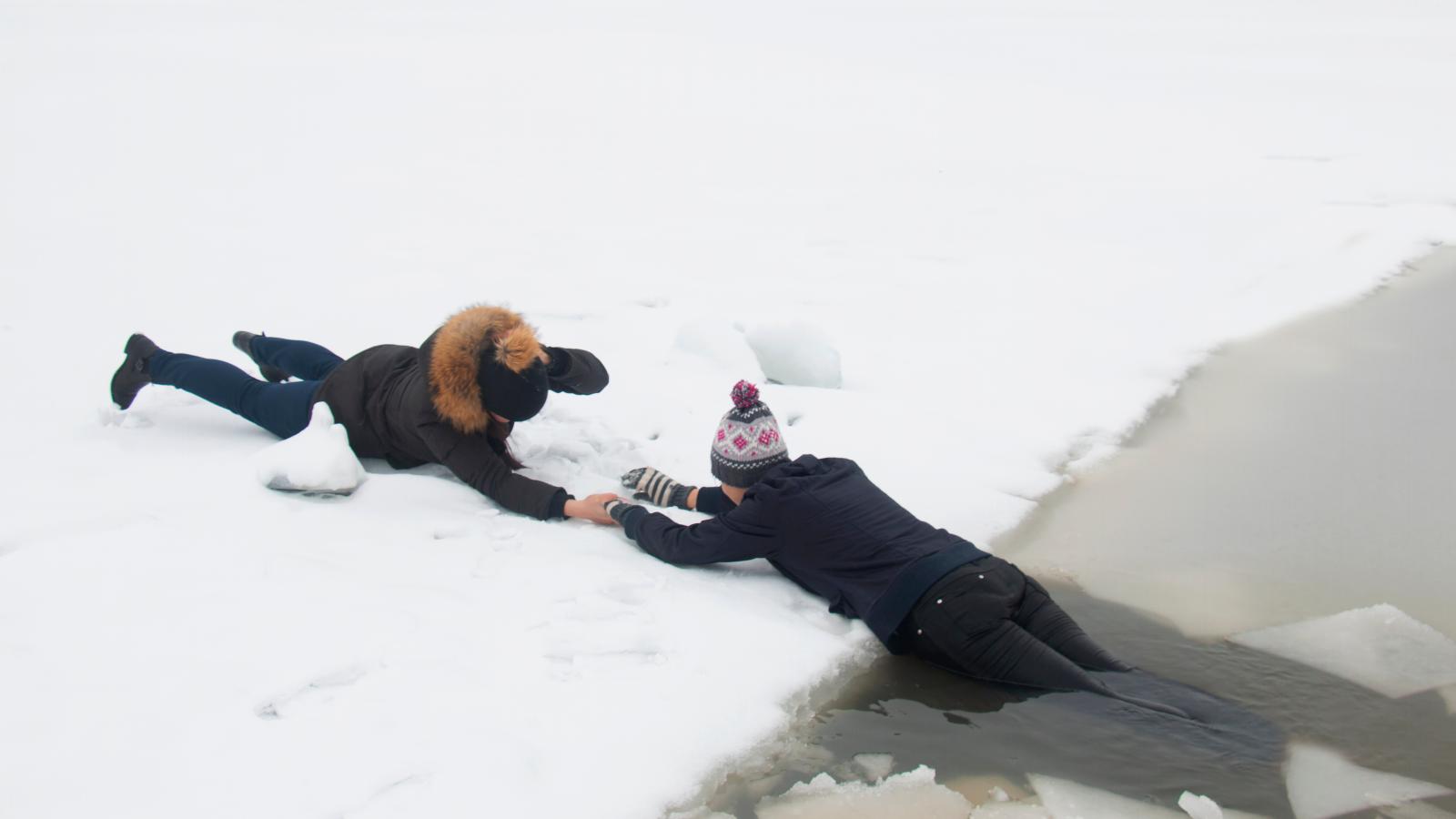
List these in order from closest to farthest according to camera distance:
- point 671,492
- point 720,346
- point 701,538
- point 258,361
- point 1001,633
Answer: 1. point 1001,633
2. point 701,538
3. point 671,492
4. point 258,361
5. point 720,346

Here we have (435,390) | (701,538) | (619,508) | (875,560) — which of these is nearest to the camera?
(875,560)

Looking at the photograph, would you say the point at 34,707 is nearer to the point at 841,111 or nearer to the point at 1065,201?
the point at 1065,201

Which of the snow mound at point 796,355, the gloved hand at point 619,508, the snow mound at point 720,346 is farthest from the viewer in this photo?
the snow mound at point 720,346

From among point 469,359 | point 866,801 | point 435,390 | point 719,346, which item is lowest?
point 866,801

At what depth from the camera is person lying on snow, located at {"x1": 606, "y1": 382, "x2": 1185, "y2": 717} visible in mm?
2990

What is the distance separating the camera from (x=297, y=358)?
446 cm

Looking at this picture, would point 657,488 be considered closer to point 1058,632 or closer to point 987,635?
point 987,635

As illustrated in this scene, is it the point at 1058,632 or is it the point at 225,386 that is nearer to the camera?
the point at 1058,632

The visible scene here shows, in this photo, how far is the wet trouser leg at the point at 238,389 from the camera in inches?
163

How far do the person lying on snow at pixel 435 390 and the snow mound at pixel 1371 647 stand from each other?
2.03 metres

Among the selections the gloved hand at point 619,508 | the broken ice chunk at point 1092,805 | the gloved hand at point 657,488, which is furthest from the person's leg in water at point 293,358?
the broken ice chunk at point 1092,805

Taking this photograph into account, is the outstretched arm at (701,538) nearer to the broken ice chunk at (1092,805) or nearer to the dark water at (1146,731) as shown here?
the dark water at (1146,731)

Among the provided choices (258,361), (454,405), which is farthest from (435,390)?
(258,361)

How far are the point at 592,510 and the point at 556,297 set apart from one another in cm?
279
